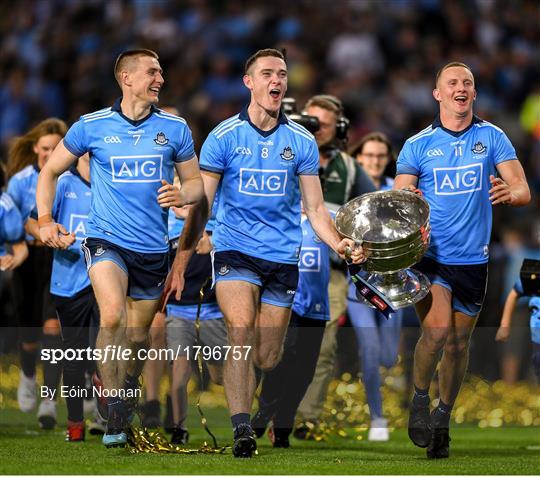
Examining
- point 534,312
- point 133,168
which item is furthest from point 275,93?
point 534,312

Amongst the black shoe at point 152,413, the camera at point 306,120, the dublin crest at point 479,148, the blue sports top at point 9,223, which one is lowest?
the black shoe at point 152,413

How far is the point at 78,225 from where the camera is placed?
10445mm

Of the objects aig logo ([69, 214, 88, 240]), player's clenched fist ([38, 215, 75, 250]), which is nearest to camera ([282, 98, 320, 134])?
aig logo ([69, 214, 88, 240])

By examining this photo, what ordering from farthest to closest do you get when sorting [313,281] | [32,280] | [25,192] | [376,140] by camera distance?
[376,140], [32,280], [25,192], [313,281]

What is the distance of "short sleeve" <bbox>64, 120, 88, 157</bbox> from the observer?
894 cm

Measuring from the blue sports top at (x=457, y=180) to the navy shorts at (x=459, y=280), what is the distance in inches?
1.8

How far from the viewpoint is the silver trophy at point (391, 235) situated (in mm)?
8477

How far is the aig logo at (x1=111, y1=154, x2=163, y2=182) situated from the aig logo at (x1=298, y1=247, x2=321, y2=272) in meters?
1.94

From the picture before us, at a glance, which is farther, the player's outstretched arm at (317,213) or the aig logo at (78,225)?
the aig logo at (78,225)

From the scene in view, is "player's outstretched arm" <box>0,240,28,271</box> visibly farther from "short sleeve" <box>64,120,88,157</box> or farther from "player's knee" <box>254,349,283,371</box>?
"player's knee" <box>254,349,283,371</box>

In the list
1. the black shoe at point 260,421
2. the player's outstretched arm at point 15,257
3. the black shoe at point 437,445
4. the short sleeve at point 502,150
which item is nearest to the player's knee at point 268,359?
the black shoe at point 260,421

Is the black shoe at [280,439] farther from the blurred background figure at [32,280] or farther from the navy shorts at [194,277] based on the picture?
the blurred background figure at [32,280]

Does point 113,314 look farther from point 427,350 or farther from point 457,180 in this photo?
point 457,180

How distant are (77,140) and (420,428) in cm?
300
